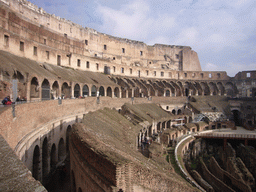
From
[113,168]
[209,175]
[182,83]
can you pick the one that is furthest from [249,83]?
[113,168]

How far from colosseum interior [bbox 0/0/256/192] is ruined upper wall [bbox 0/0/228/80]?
0.16 metres

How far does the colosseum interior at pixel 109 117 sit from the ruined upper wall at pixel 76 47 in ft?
0.52

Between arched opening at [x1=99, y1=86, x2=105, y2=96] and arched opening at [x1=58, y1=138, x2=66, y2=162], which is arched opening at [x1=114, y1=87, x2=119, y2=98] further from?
arched opening at [x1=58, y1=138, x2=66, y2=162]

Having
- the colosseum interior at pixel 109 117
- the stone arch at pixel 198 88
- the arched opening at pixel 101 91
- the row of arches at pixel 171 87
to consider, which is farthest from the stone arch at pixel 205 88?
the arched opening at pixel 101 91

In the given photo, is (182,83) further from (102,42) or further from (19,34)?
(19,34)

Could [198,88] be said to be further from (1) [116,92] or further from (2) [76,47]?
(2) [76,47]

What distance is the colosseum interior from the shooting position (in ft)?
21.1

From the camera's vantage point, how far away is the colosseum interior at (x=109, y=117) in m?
6.42

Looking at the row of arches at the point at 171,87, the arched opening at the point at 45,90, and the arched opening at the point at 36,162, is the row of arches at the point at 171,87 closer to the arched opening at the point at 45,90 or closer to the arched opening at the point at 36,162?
the arched opening at the point at 45,90

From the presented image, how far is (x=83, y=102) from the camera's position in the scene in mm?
16625

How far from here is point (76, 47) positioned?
29.8 m

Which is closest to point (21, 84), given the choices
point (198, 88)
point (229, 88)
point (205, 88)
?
point (198, 88)

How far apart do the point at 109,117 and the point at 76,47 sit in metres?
19.2

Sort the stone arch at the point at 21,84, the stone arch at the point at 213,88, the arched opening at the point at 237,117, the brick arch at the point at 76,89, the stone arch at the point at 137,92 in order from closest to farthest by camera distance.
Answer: the stone arch at the point at 21,84
the brick arch at the point at 76,89
the arched opening at the point at 237,117
the stone arch at the point at 137,92
the stone arch at the point at 213,88
